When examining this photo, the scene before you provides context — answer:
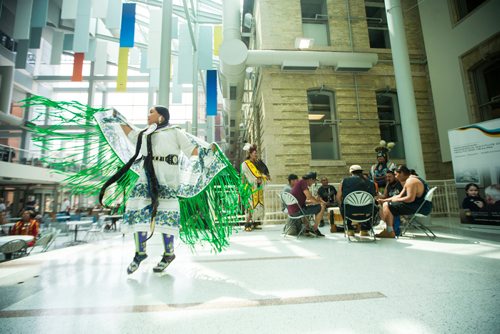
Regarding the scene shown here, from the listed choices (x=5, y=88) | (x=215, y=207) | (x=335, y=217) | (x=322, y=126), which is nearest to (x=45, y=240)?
(x=215, y=207)

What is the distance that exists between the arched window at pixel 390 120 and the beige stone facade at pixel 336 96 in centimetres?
42

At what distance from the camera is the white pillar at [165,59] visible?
4784mm

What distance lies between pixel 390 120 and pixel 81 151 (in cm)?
1010

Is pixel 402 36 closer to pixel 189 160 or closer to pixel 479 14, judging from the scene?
pixel 479 14

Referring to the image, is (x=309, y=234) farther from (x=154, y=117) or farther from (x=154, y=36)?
(x=154, y=36)

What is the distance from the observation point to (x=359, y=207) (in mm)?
3828

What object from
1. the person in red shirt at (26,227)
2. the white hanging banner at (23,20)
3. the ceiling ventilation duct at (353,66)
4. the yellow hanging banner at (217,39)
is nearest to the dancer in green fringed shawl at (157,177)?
the person in red shirt at (26,227)

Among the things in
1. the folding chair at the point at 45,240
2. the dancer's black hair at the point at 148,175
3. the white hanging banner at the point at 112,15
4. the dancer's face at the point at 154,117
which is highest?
the white hanging banner at the point at 112,15

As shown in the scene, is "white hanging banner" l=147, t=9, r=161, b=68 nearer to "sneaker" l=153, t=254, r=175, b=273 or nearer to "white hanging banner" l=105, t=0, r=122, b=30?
"white hanging banner" l=105, t=0, r=122, b=30

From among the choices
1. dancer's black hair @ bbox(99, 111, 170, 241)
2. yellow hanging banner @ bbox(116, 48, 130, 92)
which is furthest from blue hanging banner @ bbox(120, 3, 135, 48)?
dancer's black hair @ bbox(99, 111, 170, 241)

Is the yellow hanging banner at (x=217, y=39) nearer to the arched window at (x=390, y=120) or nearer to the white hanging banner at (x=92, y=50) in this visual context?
the white hanging banner at (x=92, y=50)

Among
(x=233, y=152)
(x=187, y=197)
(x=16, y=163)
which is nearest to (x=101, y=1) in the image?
(x=187, y=197)

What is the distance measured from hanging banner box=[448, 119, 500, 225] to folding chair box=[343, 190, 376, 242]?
9.03 ft

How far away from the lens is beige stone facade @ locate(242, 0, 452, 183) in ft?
27.8
